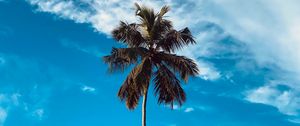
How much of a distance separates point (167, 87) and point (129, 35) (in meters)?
4.39

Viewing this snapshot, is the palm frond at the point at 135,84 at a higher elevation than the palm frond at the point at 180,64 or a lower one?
lower

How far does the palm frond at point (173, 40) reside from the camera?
33750 mm

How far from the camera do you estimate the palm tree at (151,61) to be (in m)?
32.5

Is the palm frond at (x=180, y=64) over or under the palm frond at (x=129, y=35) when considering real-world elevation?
under

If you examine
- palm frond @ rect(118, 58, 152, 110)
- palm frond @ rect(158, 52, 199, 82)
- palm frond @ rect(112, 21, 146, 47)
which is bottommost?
palm frond @ rect(118, 58, 152, 110)

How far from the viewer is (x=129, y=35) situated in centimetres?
3378

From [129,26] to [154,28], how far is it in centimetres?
179

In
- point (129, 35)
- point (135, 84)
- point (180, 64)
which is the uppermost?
point (129, 35)

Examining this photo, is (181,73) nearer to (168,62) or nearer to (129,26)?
(168,62)

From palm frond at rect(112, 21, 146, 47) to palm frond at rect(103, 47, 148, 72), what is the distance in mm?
1105

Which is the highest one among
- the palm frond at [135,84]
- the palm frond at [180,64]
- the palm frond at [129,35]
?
the palm frond at [129,35]

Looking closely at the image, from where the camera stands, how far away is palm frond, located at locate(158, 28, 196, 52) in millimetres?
33750

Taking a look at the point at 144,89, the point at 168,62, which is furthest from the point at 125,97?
the point at 168,62

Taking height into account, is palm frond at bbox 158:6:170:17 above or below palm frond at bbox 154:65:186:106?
above
